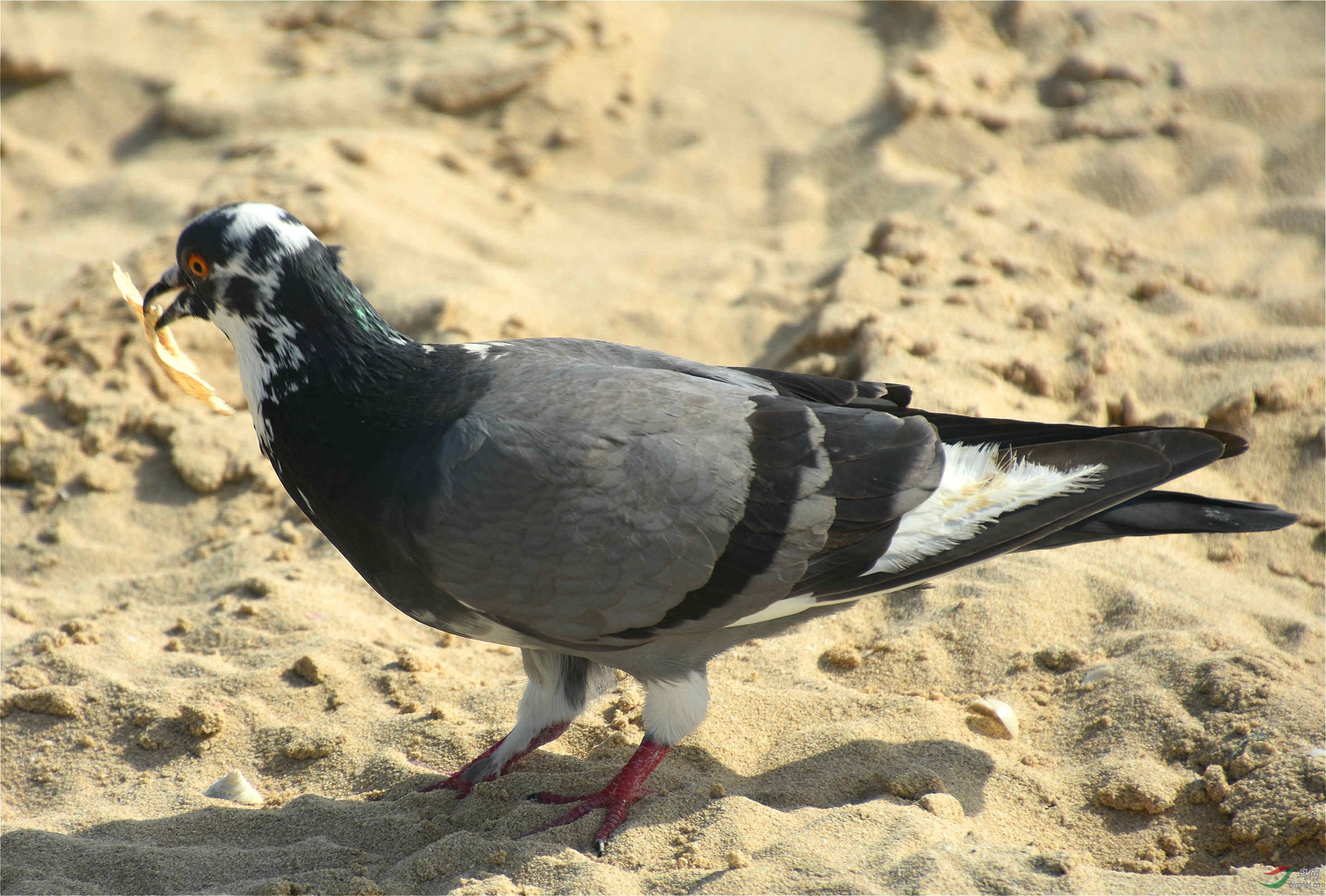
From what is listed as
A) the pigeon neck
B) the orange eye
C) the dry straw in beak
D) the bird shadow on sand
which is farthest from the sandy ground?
A: the orange eye

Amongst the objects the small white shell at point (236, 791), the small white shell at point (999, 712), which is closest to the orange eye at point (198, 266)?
the small white shell at point (236, 791)

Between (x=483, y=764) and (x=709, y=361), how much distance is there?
2.85 metres

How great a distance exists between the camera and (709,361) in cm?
591

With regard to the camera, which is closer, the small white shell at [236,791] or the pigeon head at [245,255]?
the pigeon head at [245,255]

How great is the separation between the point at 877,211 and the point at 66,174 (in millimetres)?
5524

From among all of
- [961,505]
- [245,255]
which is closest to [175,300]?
[245,255]

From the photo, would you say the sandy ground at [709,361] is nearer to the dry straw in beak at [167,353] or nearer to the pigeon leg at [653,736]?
the pigeon leg at [653,736]

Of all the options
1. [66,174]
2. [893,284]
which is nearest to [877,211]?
[893,284]

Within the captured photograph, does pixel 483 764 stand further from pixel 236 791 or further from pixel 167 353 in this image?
pixel 167 353

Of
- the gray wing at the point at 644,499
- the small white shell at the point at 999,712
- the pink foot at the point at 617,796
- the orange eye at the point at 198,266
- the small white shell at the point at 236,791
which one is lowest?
the small white shell at the point at 236,791

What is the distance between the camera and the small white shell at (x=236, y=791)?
3566mm

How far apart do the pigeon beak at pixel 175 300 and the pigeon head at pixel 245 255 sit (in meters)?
0.05

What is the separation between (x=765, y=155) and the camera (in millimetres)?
7461

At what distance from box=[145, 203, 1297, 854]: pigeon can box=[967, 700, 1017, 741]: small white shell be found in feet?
1.98
